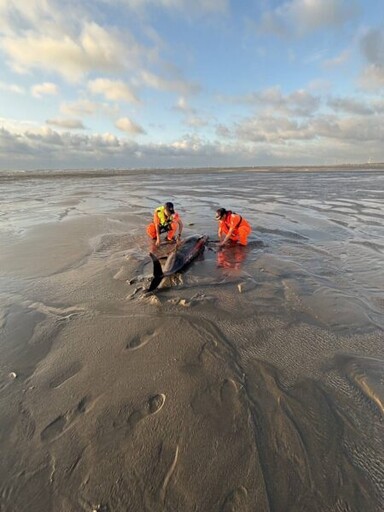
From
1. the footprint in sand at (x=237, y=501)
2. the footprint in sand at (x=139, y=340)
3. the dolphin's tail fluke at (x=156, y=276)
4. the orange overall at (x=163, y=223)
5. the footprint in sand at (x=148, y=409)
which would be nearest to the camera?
the footprint in sand at (x=237, y=501)

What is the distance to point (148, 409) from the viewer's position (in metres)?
3.29

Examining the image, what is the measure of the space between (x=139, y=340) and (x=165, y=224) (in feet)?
20.1

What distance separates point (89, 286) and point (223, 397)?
4027 millimetres

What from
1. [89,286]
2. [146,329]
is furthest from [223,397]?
[89,286]

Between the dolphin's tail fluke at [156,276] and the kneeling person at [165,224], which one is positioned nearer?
the dolphin's tail fluke at [156,276]

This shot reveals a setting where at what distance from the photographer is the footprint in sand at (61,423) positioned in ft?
9.76

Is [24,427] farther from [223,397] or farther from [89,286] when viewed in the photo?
[89,286]

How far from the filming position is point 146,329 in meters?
4.81

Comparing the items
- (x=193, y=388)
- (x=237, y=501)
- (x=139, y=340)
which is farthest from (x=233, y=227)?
(x=237, y=501)

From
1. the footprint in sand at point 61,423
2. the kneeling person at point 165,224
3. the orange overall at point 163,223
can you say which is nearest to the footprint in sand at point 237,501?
the footprint in sand at point 61,423

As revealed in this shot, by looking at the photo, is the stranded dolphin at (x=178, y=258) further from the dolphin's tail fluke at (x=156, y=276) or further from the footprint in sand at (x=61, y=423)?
the footprint in sand at (x=61, y=423)

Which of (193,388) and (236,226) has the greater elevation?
(193,388)

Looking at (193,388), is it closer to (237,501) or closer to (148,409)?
(148,409)

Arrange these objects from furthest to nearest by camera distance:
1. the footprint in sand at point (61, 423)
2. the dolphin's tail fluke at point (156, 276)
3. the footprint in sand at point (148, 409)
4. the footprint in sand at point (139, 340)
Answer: the dolphin's tail fluke at point (156, 276) → the footprint in sand at point (139, 340) → the footprint in sand at point (148, 409) → the footprint in sand at point (61, 423)
